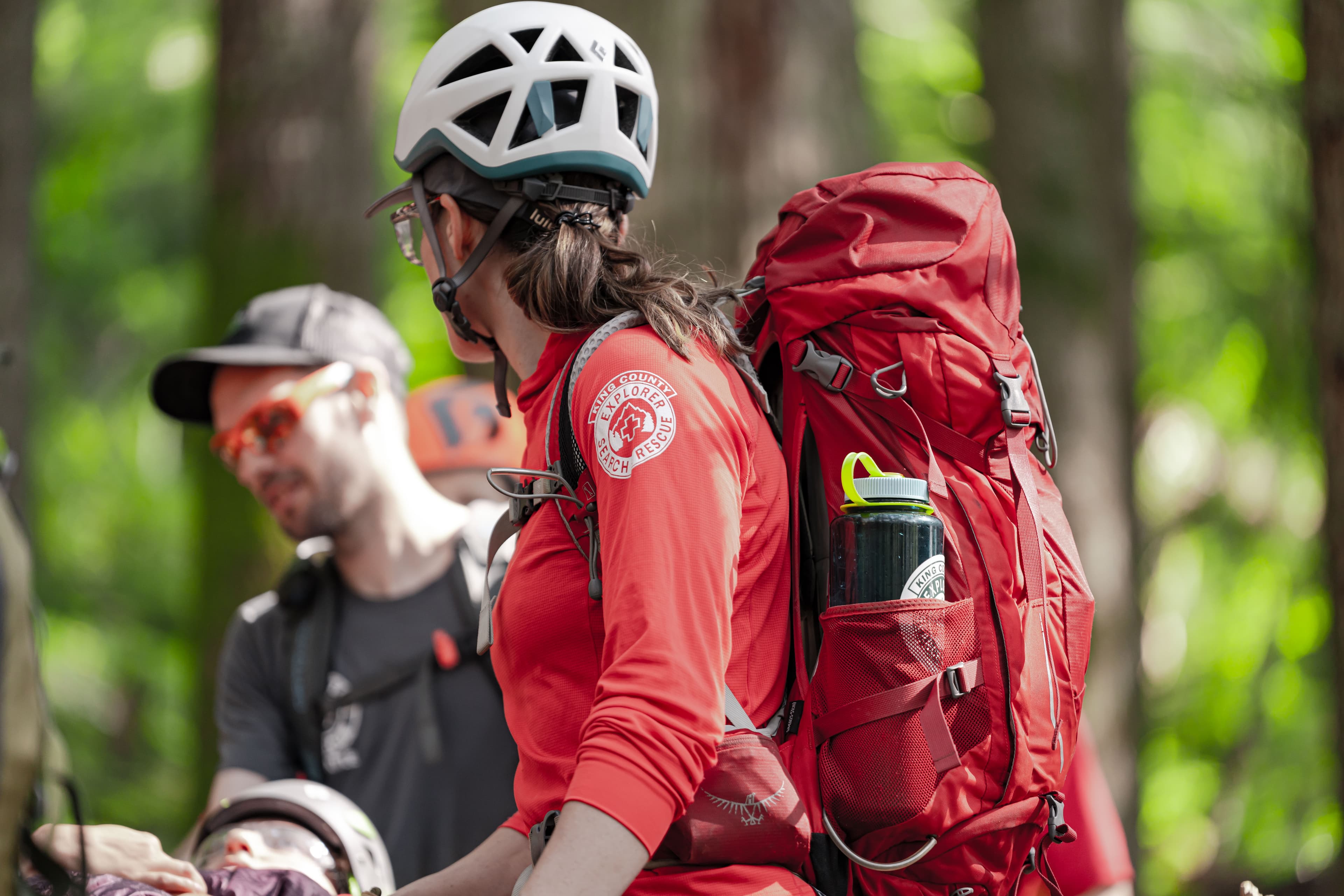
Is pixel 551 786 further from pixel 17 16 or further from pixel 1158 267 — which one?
pixel 1158 267

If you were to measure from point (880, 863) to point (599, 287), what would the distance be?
3.61 feet

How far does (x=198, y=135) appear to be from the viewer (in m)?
12.9

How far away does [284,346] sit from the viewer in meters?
4.62

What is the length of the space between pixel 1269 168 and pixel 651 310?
10169 mm

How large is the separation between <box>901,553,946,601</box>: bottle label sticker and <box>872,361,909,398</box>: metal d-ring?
28 centimetres

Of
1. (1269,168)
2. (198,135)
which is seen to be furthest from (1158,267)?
(198,135)

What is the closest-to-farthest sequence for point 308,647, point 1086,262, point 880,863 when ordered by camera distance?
point 880,863, point 308,647, point 1086,262

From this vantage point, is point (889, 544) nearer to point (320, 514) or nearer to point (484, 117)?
point (484, 117)

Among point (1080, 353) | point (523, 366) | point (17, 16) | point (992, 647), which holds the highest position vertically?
point (17, 16)

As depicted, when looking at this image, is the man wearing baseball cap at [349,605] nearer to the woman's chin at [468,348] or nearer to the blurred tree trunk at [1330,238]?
the woman's chin at [468,348]

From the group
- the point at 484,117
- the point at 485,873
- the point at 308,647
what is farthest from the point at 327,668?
the point at 484,117

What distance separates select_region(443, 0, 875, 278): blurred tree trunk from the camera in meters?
5.77

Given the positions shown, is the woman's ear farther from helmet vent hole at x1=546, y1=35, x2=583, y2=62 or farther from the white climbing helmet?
helmet vent hole at x1=546, y1=35, x2=583, y2=62

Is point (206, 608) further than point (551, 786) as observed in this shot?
Yes
